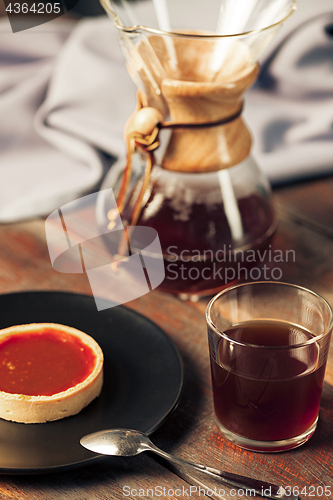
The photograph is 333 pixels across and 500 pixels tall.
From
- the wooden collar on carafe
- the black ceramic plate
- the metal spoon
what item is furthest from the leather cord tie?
the metal spoon

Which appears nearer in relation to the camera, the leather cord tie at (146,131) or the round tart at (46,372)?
the round tart at (46,372)

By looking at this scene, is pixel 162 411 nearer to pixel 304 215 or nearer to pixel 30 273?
pixel 30 273

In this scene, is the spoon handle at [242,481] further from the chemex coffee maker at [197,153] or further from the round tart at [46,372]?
the chemex coffee maker at [197,153]

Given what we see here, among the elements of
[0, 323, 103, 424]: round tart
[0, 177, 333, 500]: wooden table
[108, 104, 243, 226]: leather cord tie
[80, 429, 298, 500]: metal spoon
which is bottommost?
[0, 177, 333, 500]: wooden table

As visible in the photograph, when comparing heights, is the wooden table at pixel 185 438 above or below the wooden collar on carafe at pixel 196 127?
below

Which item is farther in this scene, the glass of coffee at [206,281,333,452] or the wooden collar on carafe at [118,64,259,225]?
the wooden collar on carafe at [118,64,259,225]

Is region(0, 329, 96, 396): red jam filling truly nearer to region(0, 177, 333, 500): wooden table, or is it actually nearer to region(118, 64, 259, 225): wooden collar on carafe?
region(0, 177, 333, 500): wooden table

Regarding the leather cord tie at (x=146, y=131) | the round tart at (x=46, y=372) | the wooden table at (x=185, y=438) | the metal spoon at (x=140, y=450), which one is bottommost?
the wooden table at (x=185, y=438)

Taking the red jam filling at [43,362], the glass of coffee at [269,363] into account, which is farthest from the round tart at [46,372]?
the glass of coffee at [269,363]
